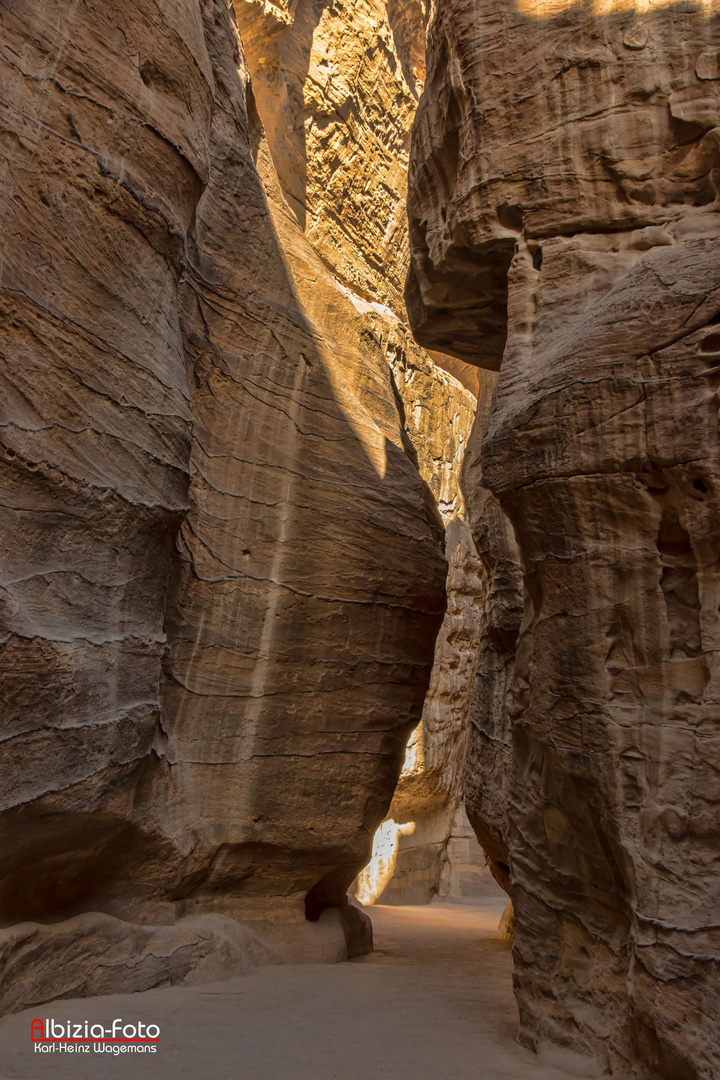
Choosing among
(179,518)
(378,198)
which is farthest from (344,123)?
(179,518)

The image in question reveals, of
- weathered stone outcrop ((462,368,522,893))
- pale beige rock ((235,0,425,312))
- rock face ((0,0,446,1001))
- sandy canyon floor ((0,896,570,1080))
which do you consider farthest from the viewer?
pale beige rock ((235,0,425,312))

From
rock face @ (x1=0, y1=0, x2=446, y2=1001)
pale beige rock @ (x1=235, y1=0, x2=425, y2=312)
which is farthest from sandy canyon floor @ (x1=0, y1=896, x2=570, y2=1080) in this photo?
pale beige rock @ (x1=235, y1=0, x2=425, y2=312)

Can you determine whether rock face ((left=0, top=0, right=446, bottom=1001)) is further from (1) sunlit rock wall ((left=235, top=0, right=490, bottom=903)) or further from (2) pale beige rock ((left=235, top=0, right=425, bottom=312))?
(1) sunlit rock wall ((left=235, top=0, right=490, bottom=903))

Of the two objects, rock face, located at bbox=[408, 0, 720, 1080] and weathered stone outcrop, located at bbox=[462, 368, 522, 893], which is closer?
rock face, located at bbox=[408, 0, 720, 1080]

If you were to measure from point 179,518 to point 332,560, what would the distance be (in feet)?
7.36

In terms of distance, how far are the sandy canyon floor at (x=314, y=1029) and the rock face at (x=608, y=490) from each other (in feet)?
2.13

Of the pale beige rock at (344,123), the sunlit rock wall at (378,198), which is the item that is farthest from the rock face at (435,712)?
the pale beige rock at (344,123)

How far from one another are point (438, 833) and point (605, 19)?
48.4 ft

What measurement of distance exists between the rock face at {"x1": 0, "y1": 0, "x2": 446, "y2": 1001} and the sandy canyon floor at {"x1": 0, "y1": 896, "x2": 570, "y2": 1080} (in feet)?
1.93

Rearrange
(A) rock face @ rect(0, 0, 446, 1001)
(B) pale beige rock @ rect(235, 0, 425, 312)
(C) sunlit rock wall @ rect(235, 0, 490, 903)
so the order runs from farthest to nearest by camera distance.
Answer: (C) sunlit rock wall @ rect(235, 0, 490, 903) < (B) pale beige rock @ rect(235, 0, 425, 312) < (A) rock face @ rect(0, 0, 446, 1001)

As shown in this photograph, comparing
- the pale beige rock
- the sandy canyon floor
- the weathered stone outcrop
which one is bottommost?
the sandy canyon floor

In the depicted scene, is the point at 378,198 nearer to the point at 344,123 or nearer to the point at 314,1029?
the point at 344,123

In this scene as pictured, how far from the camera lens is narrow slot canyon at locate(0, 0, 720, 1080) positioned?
17.5 feet

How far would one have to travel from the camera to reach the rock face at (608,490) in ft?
16.5
